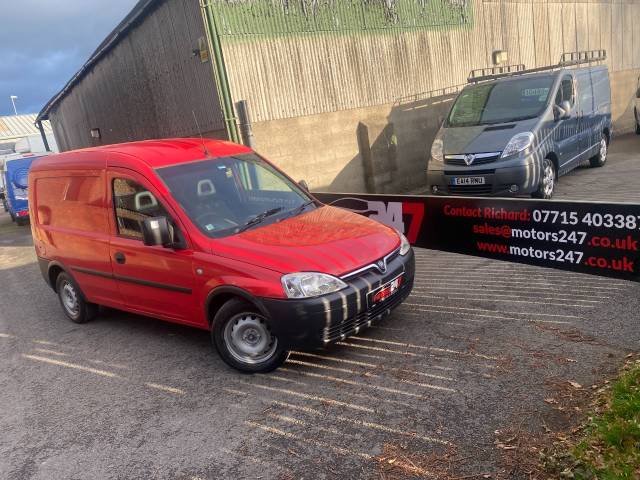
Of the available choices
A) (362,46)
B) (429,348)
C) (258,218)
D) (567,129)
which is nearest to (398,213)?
(258,218)

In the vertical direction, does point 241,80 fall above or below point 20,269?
above

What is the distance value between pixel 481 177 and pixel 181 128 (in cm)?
734

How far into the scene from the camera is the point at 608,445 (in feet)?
9.24

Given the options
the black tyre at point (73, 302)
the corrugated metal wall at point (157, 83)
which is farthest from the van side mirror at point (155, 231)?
the corrugated metal wall at point (157, 83)

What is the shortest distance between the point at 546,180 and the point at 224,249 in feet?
21.2

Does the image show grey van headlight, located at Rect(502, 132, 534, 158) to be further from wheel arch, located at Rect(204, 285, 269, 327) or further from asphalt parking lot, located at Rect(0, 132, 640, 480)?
wheel arch, located at Rect(204, 285, 269, 327)

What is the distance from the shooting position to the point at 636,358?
3729 millimetres

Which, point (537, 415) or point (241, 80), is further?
point (241, 80)

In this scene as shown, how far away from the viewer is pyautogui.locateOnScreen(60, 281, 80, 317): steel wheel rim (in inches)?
237

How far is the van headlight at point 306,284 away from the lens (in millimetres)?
3859

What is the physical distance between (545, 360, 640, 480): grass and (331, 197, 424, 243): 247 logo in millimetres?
3282

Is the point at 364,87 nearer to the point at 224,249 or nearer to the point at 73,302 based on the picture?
the point at 73,302

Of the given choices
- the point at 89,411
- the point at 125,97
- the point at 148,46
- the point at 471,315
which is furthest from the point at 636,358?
the point at 125,97

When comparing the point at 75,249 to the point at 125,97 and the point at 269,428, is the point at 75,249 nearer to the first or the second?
the point at 269,428
